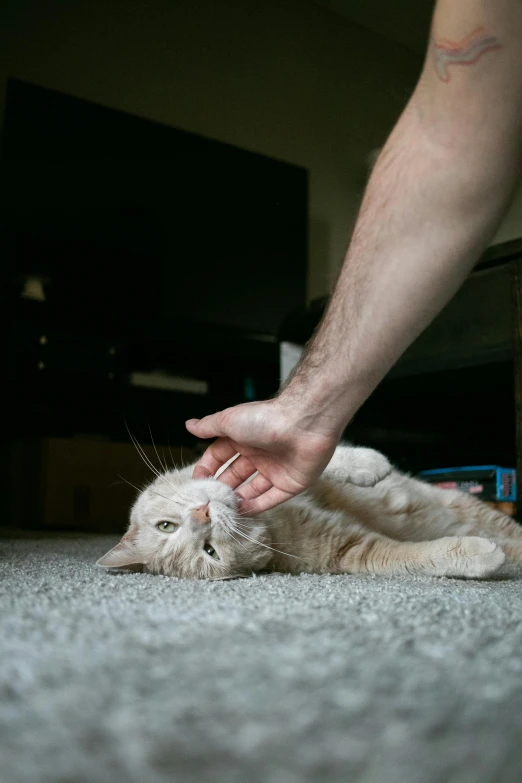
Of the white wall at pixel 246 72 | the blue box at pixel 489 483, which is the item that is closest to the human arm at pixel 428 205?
the blue box at pixel 489 483

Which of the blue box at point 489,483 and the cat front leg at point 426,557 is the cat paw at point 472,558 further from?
the blue box at point 489,483

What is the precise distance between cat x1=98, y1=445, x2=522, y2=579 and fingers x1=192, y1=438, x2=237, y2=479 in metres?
0.04

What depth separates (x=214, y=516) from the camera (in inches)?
45.3

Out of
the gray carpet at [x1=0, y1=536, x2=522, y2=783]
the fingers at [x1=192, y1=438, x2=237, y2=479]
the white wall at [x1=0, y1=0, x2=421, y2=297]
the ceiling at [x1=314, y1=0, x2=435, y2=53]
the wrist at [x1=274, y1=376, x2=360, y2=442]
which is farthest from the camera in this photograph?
the ceiling at [x1=314, y1=0, x2=435, y2=53]

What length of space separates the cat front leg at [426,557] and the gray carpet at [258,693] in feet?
1.47

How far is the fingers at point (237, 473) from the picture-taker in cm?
119

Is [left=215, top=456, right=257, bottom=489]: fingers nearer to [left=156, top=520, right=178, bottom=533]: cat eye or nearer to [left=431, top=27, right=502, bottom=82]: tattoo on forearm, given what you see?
[left=156, top=520, right=178, bottom=533]: cat eye

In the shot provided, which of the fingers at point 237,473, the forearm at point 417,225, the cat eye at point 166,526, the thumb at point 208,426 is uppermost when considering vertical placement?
the forearm at point 417,225

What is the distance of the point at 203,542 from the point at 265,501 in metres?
0.15

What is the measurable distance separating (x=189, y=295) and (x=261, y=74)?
1897 millimetres

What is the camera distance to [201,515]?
3.78 feet

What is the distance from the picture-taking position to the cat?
1.14 metres

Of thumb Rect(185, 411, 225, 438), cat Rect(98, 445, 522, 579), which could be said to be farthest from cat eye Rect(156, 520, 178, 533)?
thumb Rect(185, 411, 225, 438)

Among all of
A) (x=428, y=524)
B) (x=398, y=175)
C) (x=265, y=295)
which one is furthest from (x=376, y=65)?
(x=398, y=175)
